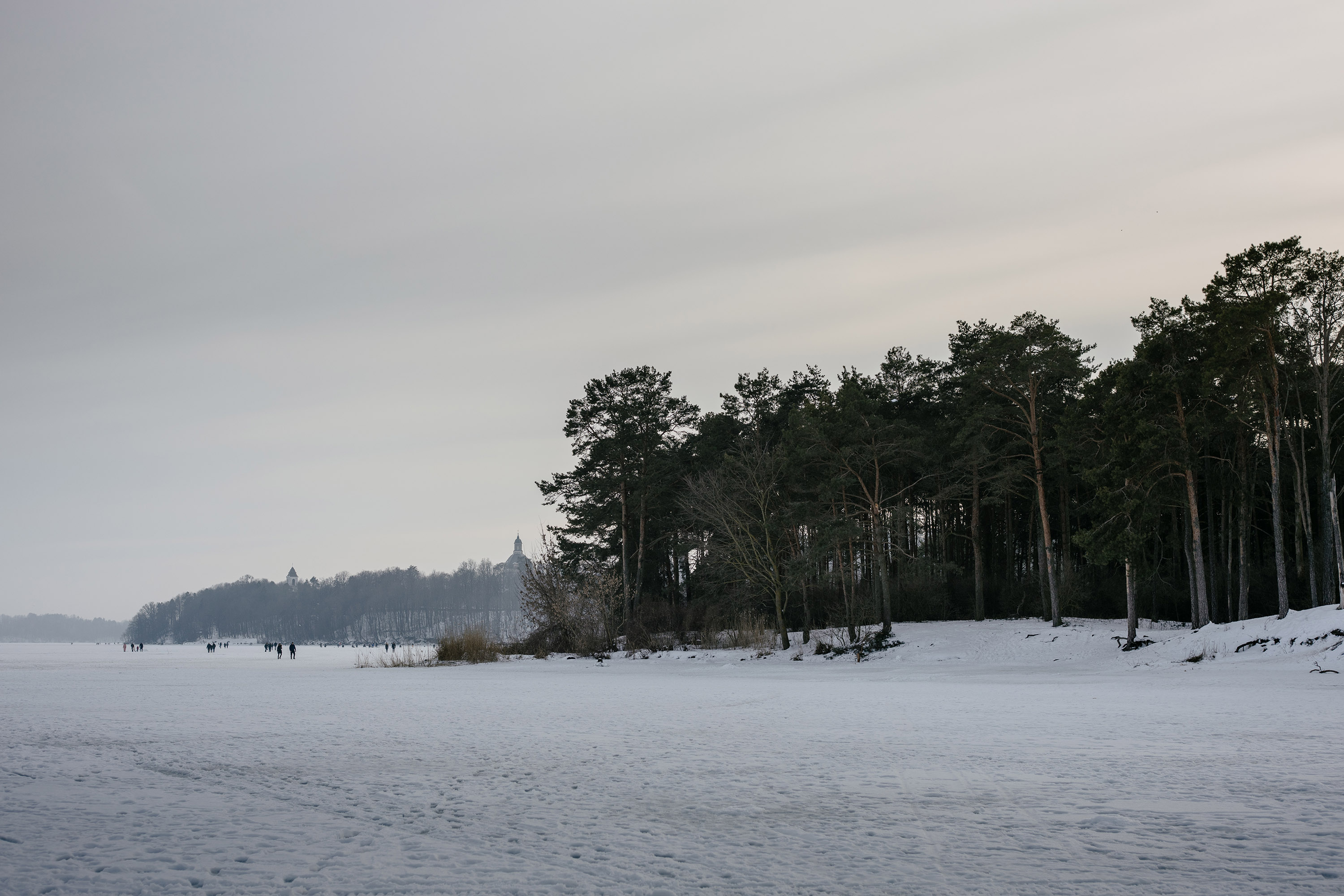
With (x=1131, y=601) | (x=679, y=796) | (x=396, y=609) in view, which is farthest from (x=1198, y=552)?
(x=396, y=609)

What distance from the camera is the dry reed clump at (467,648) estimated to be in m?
36.0

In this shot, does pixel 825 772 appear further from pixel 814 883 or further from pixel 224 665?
pixel 224 665

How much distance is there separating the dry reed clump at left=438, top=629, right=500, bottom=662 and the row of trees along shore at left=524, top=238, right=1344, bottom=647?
4274 millimetres

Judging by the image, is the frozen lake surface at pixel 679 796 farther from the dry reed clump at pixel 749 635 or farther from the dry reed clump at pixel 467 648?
the dry reed clump at pixel 749 635

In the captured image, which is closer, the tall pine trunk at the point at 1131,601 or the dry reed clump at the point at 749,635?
the tall pine trunk at the point at 1131,601

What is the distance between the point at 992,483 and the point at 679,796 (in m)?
38.0

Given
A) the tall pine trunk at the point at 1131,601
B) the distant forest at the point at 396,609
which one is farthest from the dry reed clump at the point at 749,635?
the distant forest at the point at 396,609

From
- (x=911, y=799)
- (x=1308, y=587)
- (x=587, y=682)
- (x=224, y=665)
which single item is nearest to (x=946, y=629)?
(x=1308, y=587)

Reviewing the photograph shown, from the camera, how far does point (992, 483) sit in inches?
1635

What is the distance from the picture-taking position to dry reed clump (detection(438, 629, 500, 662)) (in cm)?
3600

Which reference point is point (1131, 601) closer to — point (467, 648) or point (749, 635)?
point (749, 635)

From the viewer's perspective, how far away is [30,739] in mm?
9836

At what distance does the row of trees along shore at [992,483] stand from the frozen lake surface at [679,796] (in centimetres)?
1651

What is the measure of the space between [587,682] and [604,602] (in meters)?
17.0
